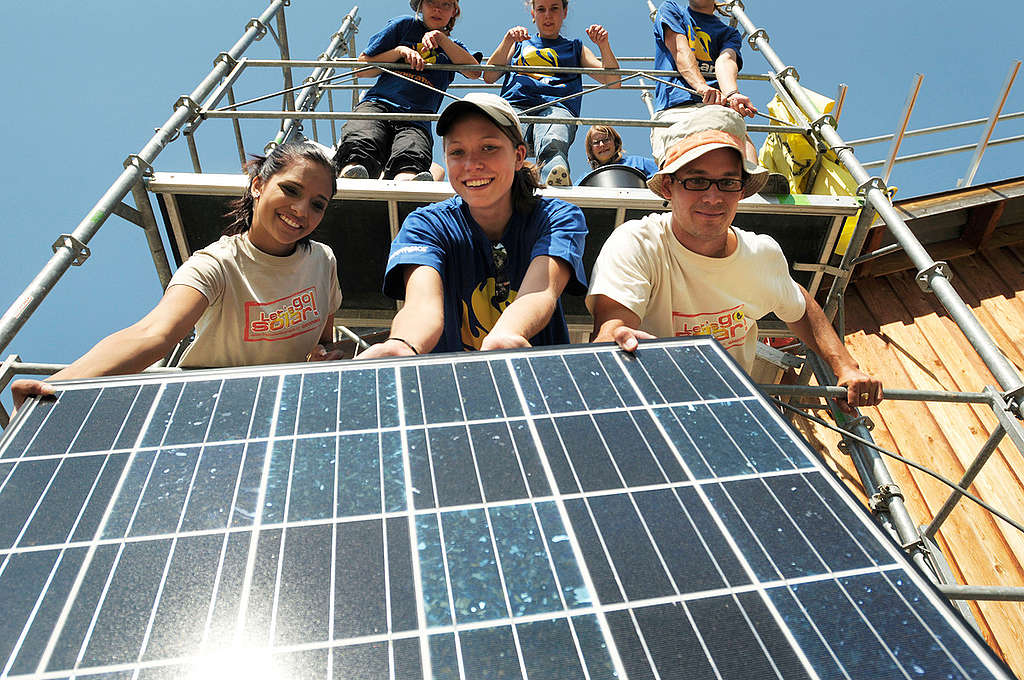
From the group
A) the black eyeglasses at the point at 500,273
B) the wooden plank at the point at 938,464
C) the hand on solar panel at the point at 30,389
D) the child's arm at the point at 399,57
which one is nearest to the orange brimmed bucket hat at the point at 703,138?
the black eyeglasses at the point at 500,273

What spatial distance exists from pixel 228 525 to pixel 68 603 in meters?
0.30

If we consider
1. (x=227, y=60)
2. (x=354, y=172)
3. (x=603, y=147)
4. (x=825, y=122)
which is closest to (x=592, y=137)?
(x=603, y=147)

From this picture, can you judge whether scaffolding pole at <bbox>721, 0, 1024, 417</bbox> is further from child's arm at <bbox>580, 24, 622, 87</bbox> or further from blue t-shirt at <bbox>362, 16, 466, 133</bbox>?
blue t-shirt at <bbox>362, 16, 466, 133</bbox>

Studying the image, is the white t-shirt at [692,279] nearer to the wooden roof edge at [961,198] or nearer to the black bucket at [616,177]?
the black bucket at [616,177]

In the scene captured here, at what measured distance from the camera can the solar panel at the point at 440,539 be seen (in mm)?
1062

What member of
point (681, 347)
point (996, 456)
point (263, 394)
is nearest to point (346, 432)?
point (263, 394)

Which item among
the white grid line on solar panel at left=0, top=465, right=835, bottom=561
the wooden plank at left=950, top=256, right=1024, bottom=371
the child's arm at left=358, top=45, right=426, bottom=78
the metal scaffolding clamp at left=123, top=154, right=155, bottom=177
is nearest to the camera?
the white grid line on solar panel at left=0, top=465, right=835, bottom=561

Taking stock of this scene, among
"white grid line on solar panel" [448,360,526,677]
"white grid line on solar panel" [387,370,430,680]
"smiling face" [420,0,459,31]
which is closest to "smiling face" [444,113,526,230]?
"white grid line on solar panel" [387,370,430,680]

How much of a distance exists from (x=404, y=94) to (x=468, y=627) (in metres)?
6.10

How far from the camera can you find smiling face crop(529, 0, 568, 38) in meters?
6.73

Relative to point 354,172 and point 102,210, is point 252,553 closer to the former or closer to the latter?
point 102,210

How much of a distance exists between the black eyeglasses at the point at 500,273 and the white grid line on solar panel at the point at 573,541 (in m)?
1.22

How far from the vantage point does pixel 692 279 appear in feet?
9.97

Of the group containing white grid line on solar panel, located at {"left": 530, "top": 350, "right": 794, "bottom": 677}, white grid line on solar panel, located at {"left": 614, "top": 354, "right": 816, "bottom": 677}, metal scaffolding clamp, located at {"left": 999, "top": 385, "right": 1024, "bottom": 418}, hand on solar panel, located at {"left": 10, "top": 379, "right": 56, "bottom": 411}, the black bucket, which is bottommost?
metal scaffolding clamp, located at {"left": 999, "top": 385, "right": 1024, "bottom": 418}
